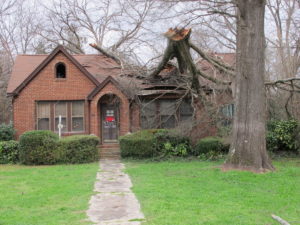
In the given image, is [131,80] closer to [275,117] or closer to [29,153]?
[29,153]

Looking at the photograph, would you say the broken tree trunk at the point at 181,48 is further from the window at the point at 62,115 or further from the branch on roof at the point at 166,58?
the window at the point at 62,115

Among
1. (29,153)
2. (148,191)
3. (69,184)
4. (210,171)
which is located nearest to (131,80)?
(29,153)

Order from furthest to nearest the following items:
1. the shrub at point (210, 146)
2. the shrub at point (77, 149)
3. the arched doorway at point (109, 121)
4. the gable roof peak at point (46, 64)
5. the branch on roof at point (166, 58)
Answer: the arched doorway at point (109, 121), the gable roof peak at point (46, 64), the shrub at point (210, 146), the shrub at point (77, 149), the branch on roof at point (166, 58)

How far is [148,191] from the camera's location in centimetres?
922

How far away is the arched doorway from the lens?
20359 mm

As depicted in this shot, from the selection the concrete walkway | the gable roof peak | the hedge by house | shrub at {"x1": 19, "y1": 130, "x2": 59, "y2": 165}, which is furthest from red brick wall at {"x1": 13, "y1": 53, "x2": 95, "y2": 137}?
the concrete walkway

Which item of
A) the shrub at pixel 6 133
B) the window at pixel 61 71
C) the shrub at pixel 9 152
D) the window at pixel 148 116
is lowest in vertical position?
the shrub at pixel 9 152

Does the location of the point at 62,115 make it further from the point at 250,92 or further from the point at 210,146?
the point at 250,92

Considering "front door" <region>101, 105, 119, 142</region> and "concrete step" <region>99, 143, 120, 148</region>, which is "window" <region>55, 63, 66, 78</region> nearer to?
"front door" <region>101, 105, 119, 142</region>

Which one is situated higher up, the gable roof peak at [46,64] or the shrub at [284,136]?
the gable roof peak at [46,64]

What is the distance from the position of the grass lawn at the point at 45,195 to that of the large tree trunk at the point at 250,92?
5.00m

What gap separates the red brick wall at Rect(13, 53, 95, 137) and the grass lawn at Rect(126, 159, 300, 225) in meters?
8.42

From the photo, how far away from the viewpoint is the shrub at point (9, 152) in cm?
1672

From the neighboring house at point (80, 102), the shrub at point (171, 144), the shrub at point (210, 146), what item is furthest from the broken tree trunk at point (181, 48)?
the neighboring house at point (80, 102)
